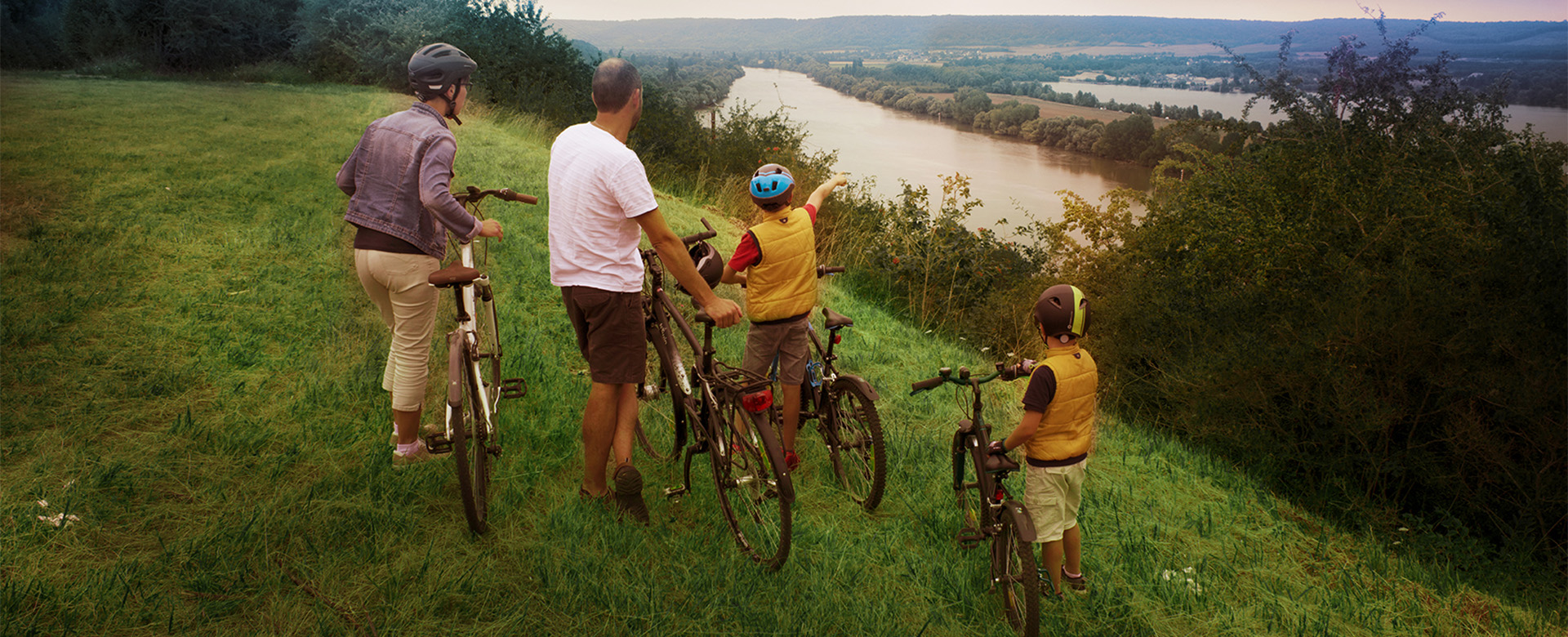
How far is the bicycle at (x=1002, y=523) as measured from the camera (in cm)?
299

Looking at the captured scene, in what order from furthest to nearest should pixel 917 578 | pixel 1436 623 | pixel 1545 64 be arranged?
pixel 1545 64 → pixel 1436 623 → pixel 917 578

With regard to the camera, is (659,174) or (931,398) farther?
(659,174)

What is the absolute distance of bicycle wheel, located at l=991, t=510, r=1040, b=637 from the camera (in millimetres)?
2980

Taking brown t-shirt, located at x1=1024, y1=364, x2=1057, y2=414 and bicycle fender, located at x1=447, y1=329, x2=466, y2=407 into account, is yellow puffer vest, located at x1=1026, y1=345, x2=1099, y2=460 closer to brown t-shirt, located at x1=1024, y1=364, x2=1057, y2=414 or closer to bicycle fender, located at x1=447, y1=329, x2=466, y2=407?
brown t-shirt, located at x1=1024, y1=364, x2=1057, y2=414

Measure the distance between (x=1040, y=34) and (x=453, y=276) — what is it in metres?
68.8

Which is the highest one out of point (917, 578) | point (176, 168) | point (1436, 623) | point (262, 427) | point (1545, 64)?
point (1545, 64)

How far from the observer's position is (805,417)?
4.46m

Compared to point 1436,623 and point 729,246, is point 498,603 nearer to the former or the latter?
point 1436,623

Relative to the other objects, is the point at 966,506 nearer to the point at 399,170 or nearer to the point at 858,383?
the point at 858,383

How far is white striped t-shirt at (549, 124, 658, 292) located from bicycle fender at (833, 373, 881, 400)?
4.25 ft

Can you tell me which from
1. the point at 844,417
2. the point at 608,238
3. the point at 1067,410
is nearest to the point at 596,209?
the point at 608,238

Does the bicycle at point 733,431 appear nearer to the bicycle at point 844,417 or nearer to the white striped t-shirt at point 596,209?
the white striped t-shirt at point 596,209

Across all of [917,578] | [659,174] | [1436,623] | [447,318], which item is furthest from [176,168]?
[1436,623]

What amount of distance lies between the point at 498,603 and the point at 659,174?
18507 millimetres
